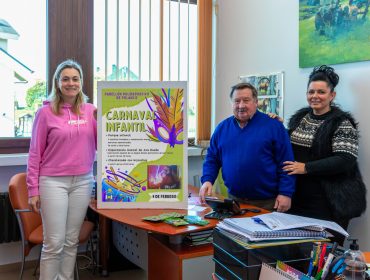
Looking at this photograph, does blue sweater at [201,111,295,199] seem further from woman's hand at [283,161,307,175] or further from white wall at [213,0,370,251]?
white wall at [213,0,370,251]

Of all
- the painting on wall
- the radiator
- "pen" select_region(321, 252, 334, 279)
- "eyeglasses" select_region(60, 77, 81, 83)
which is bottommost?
the radiator

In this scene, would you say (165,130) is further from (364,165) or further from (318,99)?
(364,165)

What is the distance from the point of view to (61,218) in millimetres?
2408

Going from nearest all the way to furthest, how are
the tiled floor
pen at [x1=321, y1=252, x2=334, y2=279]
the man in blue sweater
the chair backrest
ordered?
pen at [x1=321, y1=252, x2=334, y2=279] < the man in blue sweater < the chair backrest < the tiled floor

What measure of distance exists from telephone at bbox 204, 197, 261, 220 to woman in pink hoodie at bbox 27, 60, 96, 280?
0.83m

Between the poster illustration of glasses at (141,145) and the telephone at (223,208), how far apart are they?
29cm

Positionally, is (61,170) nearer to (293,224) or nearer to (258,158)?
(258,158)

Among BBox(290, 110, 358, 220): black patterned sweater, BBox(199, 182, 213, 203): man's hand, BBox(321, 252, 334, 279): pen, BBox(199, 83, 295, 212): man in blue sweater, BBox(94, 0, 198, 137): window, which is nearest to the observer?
BBox(321, 252, 334, 279): pen

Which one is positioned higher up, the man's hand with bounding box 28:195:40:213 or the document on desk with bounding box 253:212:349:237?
the document on desk with bounding box 253:212:349:237

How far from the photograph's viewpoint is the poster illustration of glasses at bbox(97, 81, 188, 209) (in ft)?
8.05

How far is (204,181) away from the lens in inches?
104

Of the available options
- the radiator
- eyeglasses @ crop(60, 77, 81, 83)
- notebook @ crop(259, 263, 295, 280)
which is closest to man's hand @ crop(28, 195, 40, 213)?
eyeglasses @ crop(60, 77, 81, 83)

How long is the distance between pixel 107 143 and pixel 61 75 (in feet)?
1.69

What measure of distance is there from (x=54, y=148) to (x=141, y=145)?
52 cm
